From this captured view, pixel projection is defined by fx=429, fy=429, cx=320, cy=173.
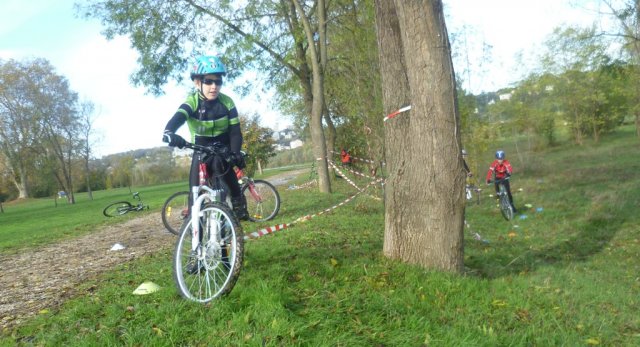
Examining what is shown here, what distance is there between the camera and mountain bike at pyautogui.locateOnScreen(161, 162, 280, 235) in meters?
8.28

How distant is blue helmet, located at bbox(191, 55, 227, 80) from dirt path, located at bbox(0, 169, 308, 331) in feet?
8.45

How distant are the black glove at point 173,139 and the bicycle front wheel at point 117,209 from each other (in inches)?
515

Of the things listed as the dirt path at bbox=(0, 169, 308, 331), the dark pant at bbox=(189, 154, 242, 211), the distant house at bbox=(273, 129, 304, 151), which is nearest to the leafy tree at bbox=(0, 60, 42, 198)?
the distant house at bbox=(273, 129, 304, 151)

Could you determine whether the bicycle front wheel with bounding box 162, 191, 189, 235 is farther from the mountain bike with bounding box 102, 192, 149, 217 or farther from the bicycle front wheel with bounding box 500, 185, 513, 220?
the bicycle front wheel with bounding box 500, 185, 513, 220

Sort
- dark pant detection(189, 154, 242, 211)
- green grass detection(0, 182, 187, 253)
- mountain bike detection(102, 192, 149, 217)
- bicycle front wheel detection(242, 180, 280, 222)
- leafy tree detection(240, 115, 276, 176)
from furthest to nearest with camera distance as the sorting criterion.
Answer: leafy tree detection(240, 115, 276, 176) → mountain bike detection(102, 192, 149, 217) → green grass detection(0, 182, 187, 253) → bicycle front wheel detection(242, 180, 280, 222) → dark pant detection(189, 154, 242, 211)

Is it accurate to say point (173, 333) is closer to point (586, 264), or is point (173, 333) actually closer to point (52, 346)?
point (52, 346)

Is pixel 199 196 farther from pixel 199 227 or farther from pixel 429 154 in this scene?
pixel 429 154

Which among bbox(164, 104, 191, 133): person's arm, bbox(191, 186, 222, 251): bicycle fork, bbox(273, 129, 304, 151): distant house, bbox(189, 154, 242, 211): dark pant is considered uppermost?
bbox(273, 129, 304, 151): distant house

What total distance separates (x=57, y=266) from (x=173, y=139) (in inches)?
150

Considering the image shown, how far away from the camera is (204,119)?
165 inches

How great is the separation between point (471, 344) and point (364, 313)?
0.86 m

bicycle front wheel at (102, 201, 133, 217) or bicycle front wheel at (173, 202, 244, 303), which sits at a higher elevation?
bicycle front wheel at (173, 202, 244, 303)

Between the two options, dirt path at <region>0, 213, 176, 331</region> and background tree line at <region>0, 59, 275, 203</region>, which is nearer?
dirt path at <region>0, 213, 176, 331</region>

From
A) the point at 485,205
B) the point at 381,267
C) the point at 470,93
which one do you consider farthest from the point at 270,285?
the point at 470,93
